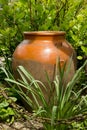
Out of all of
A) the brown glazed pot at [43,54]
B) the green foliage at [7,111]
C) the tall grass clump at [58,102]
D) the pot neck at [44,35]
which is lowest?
the green foliage at [7,111]

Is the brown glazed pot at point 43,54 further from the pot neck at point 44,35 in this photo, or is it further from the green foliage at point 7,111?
the green foliage at point 7,111

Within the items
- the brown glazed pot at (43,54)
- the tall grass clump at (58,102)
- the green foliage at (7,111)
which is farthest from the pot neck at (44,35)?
the green foliage at (7,111)

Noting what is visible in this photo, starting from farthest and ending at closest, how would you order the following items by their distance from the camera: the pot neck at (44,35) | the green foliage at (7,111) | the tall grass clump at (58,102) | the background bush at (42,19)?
the background bush at (42,19) → the pot neck at (44,35) → the green foliage at (7,111) → the tall grass clump at (58,102)

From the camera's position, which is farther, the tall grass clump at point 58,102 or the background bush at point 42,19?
the background bush at point 42,19

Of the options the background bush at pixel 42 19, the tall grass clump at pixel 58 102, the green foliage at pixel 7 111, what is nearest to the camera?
the tall grass clump at pixel 58 102

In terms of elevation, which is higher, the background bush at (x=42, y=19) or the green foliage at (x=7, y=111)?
the background bush at (x=42, y=19)

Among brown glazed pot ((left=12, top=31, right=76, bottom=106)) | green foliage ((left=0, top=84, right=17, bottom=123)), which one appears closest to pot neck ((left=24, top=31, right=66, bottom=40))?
brown glazed pot ((left=12, top=31, right=76, bottom=106))

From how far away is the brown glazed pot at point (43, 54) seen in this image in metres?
3.40

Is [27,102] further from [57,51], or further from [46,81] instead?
[57,51]

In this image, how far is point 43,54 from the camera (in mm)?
3416

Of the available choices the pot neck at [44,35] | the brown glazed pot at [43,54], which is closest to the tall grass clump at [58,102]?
the brown glazed pot at [43,54]

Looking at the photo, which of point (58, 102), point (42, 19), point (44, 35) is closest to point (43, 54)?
point (44, 35)

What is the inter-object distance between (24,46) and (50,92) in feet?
1.90

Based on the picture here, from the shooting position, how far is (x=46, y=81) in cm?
339
